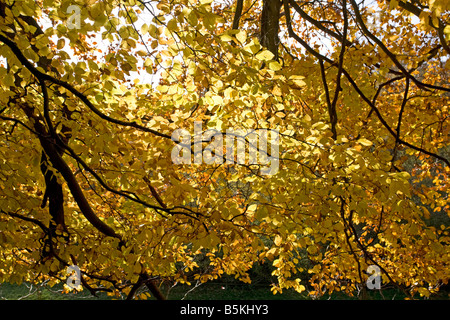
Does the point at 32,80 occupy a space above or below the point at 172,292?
above

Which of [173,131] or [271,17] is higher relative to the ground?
[271,17]

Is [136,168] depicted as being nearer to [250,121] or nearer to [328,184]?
[250,121]

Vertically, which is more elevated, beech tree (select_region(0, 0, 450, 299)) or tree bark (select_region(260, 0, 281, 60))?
tree bark (select_region(260, 0, 281, 60))

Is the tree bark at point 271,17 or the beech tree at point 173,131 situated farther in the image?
the tree bark at point 271,17

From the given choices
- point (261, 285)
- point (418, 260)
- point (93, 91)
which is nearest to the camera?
point (93, 91)

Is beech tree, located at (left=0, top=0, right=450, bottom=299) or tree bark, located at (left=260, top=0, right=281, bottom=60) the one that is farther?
tree bark, located at (left=260, top=0, right=281, bottom=60)

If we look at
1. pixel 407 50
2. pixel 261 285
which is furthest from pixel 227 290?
pixel 407 50

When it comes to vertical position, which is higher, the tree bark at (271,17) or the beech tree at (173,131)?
the tree bark at (271,17)

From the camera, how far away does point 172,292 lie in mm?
14516

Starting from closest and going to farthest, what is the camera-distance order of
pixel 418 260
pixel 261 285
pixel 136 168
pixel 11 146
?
1. pixel 136 168
2. pixel 11 146
3. pixel 418 260
4. pixel 261 285

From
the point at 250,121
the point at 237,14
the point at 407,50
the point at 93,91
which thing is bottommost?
the point at 250,121

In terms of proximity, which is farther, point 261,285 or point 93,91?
point 261,285

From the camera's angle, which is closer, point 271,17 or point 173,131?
point 173,131
